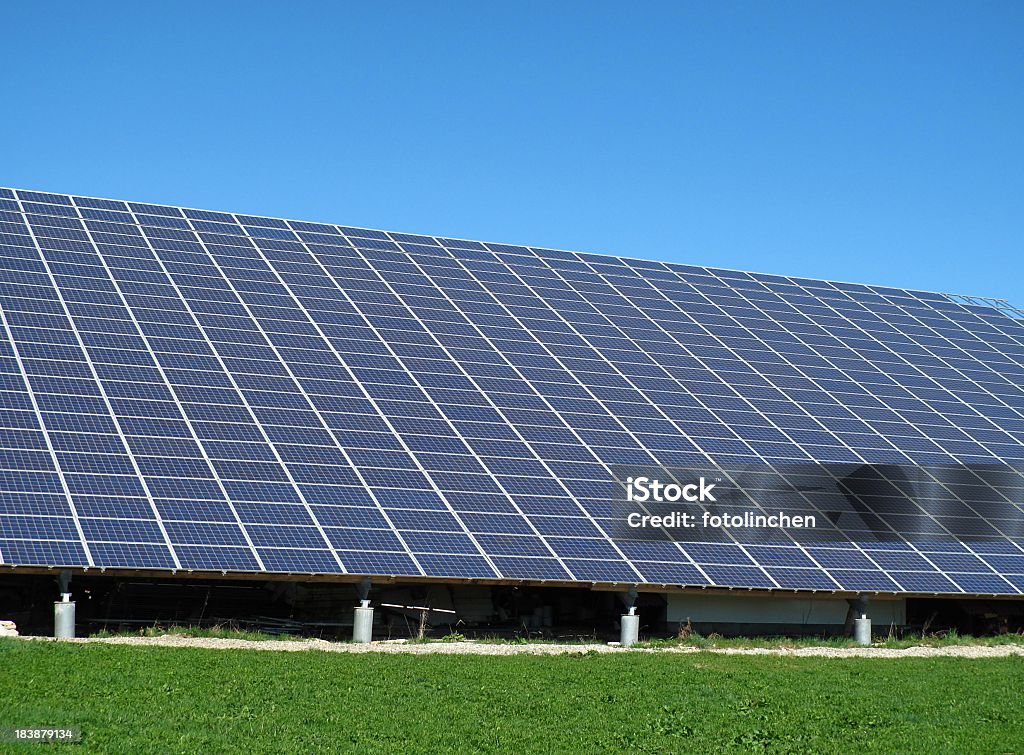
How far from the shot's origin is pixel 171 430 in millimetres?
29156

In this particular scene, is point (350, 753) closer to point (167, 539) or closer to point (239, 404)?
point (167, 539)

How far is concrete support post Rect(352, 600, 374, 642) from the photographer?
26.6 m

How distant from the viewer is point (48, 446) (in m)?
27.4

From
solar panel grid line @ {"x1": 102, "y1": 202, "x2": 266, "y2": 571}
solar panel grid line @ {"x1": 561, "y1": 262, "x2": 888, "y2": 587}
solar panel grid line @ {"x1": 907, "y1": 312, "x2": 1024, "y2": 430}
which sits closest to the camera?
solar panel grid line @ {"x1": 102, "y1": 202, "x2": 266, "y2": 571}

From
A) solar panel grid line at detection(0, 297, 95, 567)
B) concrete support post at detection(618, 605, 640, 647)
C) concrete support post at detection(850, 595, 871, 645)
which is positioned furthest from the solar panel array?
concrete support post at detection(618, 605, 640, 647)

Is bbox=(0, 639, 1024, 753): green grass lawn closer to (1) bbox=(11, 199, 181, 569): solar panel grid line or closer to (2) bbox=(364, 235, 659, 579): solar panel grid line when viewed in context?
(1) bbox=(11, 199, 181, 569): solar panel grid line

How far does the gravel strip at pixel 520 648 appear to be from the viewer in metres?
25.0

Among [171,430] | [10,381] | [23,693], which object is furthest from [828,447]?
[23,693]

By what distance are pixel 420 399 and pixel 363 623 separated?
26.0 feet

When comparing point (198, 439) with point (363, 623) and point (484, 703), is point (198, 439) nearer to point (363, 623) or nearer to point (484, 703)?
point (363, 623)

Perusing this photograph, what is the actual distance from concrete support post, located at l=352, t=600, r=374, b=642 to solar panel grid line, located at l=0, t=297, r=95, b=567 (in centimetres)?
540

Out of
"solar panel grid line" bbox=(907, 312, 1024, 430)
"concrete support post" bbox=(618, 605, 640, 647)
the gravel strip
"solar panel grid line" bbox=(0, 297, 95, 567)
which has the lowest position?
the gravel strip

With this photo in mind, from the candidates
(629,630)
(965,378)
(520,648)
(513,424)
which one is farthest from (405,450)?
(965,378)

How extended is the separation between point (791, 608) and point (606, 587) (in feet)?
17.1
